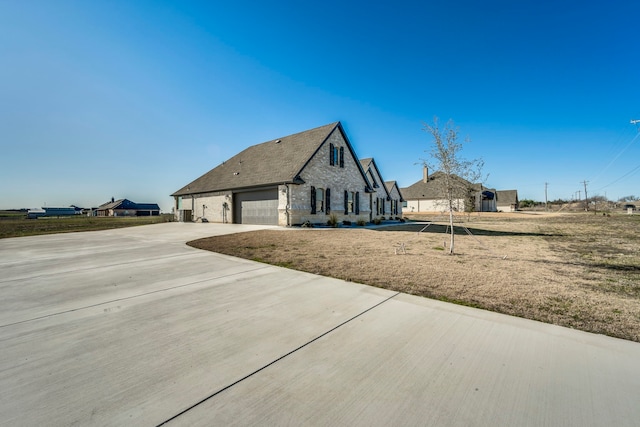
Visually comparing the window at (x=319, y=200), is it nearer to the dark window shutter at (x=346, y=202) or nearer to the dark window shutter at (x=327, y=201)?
the dark window shutter at (x=327, y=201)

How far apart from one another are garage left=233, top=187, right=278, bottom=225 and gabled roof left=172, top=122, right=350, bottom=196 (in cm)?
88

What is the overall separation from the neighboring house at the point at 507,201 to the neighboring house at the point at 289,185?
53502 mm

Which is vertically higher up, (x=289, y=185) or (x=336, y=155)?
(x=336, y=155)

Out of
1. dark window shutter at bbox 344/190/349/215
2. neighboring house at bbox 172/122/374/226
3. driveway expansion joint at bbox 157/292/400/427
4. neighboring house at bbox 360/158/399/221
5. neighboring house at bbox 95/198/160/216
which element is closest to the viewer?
driveway expansion joint at bbox 157/292/400/427

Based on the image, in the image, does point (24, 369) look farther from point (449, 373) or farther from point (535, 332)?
point (535, 332)

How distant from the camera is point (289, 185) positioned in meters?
19.0

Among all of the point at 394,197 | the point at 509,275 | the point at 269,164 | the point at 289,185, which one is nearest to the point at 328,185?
the point at 289,185

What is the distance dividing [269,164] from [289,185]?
15.8ft

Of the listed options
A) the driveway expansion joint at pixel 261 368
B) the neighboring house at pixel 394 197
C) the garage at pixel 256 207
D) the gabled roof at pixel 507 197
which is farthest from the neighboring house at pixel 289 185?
the gabled roof at pixel 507 197

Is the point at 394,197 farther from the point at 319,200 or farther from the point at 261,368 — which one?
the point at 261,368

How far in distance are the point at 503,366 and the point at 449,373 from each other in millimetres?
595

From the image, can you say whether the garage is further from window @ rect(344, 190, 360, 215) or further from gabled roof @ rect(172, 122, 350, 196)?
window @ rect(344, 190, 360, 215)

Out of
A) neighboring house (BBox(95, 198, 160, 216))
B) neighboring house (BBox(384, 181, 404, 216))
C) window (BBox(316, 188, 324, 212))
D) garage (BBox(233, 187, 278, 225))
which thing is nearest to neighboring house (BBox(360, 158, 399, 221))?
neighboring house (BBox(384, 181, 404, 216))

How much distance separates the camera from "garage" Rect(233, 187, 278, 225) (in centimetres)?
2025
